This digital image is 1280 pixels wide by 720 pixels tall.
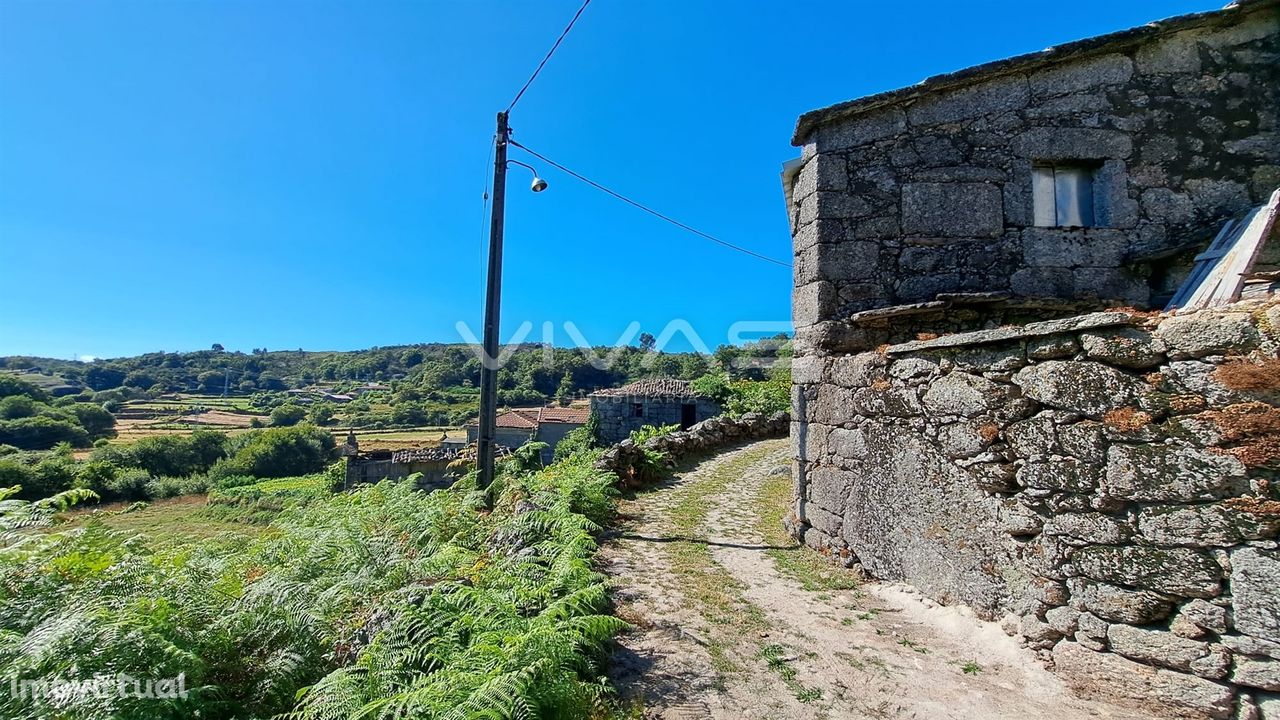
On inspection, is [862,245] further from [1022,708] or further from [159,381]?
[159,381]

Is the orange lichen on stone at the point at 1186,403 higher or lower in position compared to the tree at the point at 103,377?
lower

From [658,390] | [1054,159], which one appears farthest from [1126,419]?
[658,390]

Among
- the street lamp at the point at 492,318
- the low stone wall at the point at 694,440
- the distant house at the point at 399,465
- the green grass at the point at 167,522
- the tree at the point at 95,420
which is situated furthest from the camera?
the tree at the point at 95,420

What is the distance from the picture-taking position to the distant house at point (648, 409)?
20.3 m

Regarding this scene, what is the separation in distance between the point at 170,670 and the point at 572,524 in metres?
2.90

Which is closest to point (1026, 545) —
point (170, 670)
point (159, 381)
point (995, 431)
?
point (995, 431)

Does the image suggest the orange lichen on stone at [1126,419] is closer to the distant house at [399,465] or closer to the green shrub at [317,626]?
the green shrub at [317,626]

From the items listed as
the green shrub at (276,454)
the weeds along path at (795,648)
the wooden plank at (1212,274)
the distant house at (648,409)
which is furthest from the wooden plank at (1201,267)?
the green shrub at (276,454)

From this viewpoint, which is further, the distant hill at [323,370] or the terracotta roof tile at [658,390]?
the distant hill at [323,370]

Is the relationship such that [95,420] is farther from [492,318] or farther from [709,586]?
[709,586]

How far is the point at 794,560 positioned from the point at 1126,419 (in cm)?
286

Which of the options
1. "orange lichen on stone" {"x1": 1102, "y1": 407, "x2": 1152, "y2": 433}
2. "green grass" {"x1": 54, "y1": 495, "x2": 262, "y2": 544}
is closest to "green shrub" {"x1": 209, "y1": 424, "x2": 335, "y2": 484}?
"green grass" {"x1": 54, "y1": 495, "x2": 262, "y2": 544}

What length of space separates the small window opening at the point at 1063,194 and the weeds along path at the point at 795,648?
135 inches

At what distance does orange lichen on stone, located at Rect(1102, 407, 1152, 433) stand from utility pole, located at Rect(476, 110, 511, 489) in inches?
208
